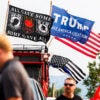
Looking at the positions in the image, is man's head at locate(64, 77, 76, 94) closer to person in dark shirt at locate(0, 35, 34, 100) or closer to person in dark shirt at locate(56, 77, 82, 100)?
person in dark shirt at locate(56, 77, 82, 100)

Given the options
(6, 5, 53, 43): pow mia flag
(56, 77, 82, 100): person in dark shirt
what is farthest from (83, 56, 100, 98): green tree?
(56, 77, 82, 100): person in dark shirt

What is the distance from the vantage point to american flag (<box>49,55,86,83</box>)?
21734mm

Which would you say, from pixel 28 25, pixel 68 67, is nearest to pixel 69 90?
pixel 68 67

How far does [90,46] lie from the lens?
22.3m

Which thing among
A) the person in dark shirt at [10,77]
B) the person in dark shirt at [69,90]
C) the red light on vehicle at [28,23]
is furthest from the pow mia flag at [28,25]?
the person in dark shirt at [10,77]

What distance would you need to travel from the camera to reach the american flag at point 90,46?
22.1m

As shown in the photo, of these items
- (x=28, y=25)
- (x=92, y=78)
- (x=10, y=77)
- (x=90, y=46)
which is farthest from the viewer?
(x=92, y=78)

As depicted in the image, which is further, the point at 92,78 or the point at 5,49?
the point at 92,78

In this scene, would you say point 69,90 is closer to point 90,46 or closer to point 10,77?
point 10,77

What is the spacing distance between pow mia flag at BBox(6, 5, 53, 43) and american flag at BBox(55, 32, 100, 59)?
164 centimetres

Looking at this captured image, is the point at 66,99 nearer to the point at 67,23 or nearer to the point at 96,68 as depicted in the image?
the point at 67,23

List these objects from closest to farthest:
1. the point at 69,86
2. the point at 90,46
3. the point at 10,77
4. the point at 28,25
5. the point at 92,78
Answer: the point at 10,77
the point at 69,86
the point at 90,46
the point at 28,25
the point at 92,78

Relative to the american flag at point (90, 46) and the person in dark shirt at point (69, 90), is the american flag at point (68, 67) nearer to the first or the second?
the american flag at point (90, 46)

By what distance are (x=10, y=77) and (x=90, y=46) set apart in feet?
59.1
